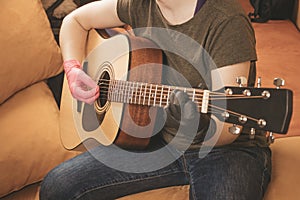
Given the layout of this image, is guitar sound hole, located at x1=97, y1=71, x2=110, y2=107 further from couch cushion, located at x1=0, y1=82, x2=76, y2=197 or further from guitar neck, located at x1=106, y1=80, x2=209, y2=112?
couch cushion, located at x1=0, y1=82, x2=76, y2=197

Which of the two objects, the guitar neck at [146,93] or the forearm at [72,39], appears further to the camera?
the forearm at [72,39]

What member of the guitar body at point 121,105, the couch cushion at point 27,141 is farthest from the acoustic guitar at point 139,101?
the couch cushion at point 27,141

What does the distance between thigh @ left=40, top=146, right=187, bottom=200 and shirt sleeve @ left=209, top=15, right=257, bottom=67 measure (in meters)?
0.32

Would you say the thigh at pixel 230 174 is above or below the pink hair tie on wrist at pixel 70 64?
below

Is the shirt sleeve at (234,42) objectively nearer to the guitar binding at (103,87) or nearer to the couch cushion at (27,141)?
the guitar binding at (103,87)

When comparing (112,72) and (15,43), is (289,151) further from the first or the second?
(15,43)

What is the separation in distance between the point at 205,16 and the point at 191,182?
0.39 m

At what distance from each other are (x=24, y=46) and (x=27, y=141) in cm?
27

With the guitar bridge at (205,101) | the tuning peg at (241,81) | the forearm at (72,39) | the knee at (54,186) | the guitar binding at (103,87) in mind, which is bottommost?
the knee at (54,186)

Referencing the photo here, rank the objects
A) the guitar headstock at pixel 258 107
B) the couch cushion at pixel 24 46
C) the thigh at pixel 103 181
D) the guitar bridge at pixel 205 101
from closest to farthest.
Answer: the guitar headstock at pixel 258 107
the guitar bridge at pixel 205 101
the thigh at pixel 103 181
the couch cushion at pixel 24 46

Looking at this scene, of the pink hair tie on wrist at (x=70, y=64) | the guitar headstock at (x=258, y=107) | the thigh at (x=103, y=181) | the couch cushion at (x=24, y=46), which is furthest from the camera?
the pink hair tie on wrist at (x=70, y=64)

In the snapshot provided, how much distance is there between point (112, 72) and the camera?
1.44 m

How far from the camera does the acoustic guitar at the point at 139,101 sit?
1.01 meters

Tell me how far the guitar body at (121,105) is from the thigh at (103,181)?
90mm
